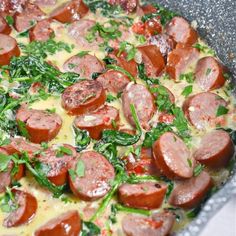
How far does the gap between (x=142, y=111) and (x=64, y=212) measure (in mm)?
933

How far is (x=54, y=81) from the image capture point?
13.4ft

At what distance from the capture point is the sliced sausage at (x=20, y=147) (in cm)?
359

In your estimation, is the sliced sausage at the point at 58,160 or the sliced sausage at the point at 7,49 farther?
the sliced sausage at the point at 7,49

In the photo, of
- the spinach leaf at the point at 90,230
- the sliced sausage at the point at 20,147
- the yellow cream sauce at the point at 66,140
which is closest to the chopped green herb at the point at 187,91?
A: the yellow cream sauce at the point at 66,140

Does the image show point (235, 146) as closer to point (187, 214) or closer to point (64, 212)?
point (187, 214)

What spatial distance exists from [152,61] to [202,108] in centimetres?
56

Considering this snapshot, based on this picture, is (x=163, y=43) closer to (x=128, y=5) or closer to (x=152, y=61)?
(x=152, y=61)

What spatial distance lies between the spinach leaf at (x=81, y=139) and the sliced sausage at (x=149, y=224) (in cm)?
64

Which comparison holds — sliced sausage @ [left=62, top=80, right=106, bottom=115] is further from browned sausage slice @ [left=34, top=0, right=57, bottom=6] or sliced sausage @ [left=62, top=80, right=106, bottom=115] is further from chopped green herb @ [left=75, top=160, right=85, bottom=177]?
browned sausage slice @ [left=34, top=0, right=57, bottom=6]

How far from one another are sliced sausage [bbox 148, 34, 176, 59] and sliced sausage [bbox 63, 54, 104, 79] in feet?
1.64

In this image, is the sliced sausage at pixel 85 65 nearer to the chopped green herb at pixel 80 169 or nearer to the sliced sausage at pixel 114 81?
the sliced sausage at pixel 114 81

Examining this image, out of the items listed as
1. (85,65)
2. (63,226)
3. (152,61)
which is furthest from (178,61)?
(63,226)

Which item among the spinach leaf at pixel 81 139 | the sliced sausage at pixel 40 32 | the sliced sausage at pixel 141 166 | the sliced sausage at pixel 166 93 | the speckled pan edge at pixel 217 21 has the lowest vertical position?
the spinach leaf at pixel 81 139

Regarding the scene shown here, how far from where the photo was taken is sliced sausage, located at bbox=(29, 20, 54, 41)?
445 cm
